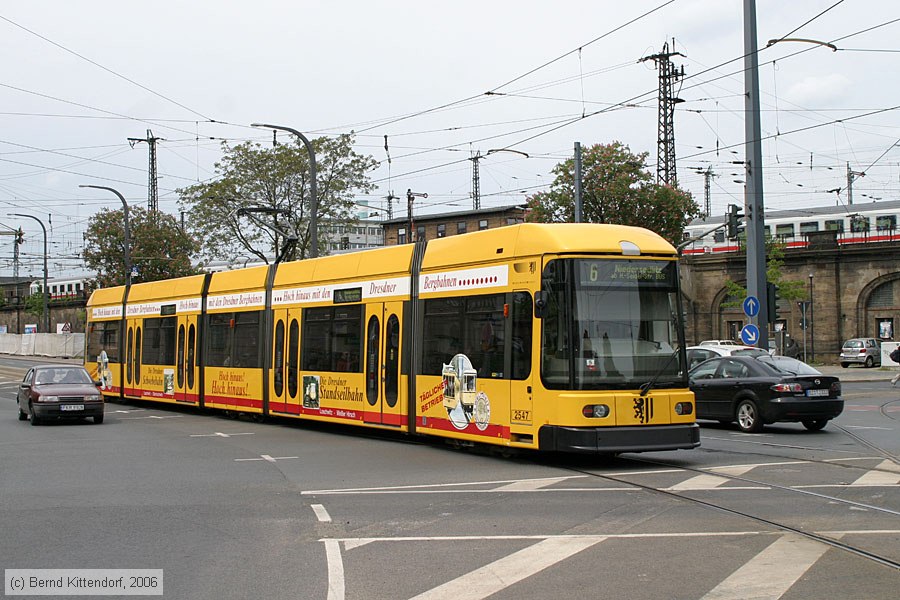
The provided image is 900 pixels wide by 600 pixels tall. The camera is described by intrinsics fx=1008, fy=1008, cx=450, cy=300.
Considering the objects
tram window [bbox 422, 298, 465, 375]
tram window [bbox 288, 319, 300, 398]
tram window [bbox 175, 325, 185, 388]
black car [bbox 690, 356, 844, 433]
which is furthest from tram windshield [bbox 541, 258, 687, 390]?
tram window [bbox 175, 325, 185, 388]

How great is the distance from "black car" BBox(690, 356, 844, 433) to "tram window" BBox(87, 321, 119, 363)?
61.8 feet

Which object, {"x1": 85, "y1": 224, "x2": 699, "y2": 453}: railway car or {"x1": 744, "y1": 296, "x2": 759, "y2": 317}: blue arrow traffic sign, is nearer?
{"x1": 85, "y1": 224, "x2": 699, "y2": 453}: railway car

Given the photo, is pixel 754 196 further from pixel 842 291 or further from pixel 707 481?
pixel 842 291

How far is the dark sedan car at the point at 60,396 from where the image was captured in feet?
75.4

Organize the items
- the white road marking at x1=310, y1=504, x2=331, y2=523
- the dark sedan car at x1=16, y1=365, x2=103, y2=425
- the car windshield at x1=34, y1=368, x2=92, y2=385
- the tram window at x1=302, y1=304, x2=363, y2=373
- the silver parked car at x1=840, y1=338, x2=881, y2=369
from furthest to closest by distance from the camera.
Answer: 1. the silver parked car at x1=840, y1=338, x2=881, y2=369
2. the car windshield at x1=34, y1=368, x2=92, y2=385
3. the dark sedan car at x1=16, y1=365, x2=103, y2=425
4. the tram window at x1=302, y1=304, x2=363, y2=373
5. the white road marking at x1=310, y1=504, x2=331, y2=523

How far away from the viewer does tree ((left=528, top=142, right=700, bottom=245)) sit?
39.3 meters

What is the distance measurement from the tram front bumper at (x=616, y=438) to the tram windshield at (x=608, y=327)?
1.84 ft

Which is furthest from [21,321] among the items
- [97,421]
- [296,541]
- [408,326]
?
[296,541]

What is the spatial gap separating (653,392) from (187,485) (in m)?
6.04

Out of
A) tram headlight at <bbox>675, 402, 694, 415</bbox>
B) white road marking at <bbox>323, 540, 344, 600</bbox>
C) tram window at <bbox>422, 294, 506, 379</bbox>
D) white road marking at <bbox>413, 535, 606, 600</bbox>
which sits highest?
tram window at <bbox>422, 294, 506, 379</bbox>

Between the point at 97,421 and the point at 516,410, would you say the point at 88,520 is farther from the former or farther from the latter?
the point at 97,421

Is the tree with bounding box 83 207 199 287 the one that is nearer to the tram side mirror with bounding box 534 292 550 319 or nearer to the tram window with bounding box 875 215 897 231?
the tram window with bounding box 875 215 897 231

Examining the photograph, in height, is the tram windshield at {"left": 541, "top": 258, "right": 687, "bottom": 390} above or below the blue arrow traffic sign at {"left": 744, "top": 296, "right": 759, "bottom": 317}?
below

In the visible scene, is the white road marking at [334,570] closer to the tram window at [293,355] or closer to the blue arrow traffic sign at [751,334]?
the tram window at [293,355]
